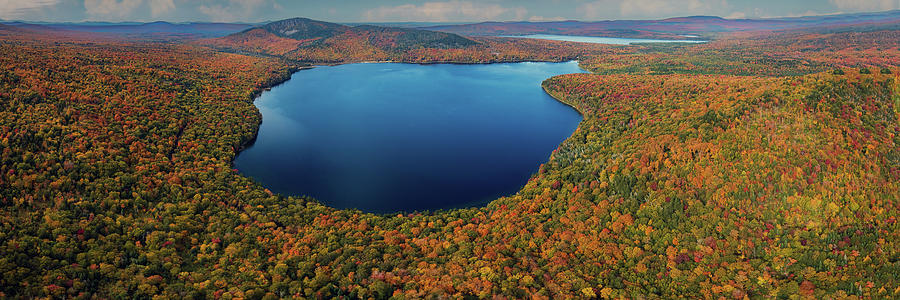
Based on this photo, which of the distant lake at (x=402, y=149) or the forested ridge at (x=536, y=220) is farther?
the distant lake at (x=402, y=149)

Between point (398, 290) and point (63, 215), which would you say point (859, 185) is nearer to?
point (398, 290)

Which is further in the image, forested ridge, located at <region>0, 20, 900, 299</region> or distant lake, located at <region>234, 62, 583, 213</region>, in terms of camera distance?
distant lake, located at <region>234, 62, 583, 213</region>

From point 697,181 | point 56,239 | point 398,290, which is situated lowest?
point 398,290

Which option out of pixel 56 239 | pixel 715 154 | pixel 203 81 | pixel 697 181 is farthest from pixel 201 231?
pixel 203 81

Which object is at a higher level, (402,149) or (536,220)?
(402,149)

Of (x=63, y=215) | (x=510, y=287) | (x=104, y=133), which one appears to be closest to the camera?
(x=510, y=287)
